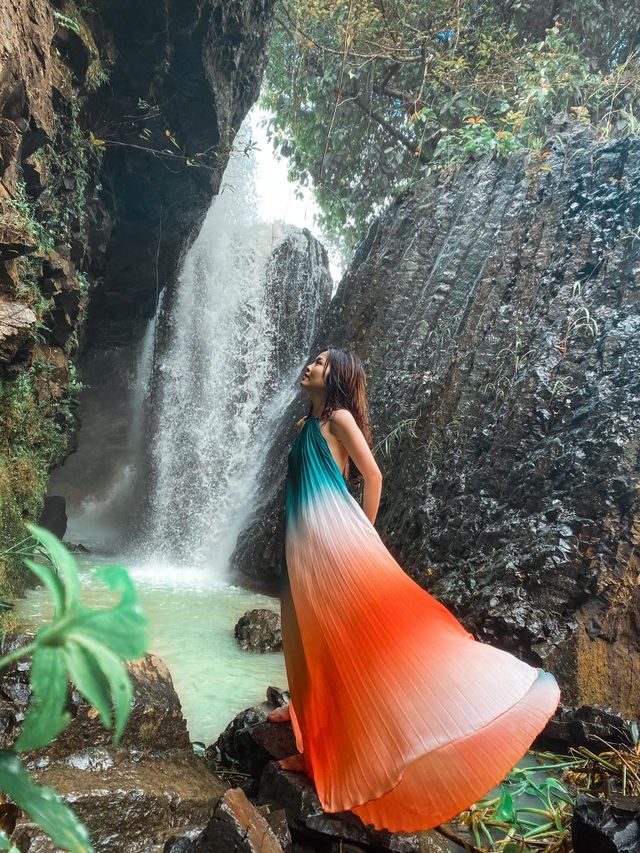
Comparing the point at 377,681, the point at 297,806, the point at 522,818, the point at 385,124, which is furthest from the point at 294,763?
the point at 385,124

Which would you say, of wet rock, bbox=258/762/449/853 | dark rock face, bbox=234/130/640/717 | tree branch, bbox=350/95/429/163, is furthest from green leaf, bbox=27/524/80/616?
tree branch, bbox=350/95/429/163

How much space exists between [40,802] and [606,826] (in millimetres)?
1561

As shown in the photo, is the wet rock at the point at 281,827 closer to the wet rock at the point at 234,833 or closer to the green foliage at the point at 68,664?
the wet rock at the point at 234,833

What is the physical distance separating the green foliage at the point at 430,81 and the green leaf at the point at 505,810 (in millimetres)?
5619

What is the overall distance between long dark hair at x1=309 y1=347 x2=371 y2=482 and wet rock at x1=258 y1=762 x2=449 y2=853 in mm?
1263

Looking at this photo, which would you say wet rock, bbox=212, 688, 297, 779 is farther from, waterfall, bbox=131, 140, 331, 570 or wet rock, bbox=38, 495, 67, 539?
wet rock, bbox=38, 495, 67, 539

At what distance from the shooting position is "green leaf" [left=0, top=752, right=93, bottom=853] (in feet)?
1.44

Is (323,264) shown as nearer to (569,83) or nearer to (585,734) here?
(569,83)

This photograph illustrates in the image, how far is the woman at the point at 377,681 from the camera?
1.55 metres

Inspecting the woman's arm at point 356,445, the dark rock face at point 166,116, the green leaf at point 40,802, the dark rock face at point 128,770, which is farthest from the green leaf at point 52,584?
the dark rock face at point 166,116

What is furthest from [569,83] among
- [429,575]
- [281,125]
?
[429,575]

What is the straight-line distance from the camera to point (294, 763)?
1.88 meters

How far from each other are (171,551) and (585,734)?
6.55 m

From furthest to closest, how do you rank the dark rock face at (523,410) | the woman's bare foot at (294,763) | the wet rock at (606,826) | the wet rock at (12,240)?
1. the wet rock at (12,240)
2. the dark rock face at (523,410)
3. the woman's bare foot at (294,763)
4. the wet rock at (606,826)
